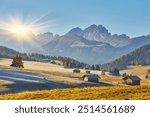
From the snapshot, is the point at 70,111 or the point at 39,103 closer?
the point at 70,111

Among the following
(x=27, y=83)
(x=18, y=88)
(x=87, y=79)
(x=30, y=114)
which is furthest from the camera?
(x=87, y=79)

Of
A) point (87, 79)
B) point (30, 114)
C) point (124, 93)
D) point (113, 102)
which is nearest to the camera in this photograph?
point (30, 114)

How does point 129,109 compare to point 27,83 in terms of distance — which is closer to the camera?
point 129,109

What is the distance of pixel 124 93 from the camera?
3078cm

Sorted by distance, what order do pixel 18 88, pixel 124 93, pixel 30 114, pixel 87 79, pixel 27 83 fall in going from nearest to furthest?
pixel 30 114 → pixel 124 93 → pixel 18 88 → pixel 27 83 → pixel 87 79

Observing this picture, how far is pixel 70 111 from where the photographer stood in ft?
60.3

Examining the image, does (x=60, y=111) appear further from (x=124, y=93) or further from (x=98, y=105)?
(x=124, y=93)

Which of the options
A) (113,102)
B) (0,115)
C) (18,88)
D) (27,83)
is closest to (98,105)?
(113,102)

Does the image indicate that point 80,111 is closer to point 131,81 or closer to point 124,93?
point 124,93

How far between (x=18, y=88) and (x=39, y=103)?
105 metres

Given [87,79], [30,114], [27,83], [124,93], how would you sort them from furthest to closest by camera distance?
[87,79], [27,83], [124,93], [30,114]

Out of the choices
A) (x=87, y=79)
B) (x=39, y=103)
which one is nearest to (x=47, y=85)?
(x=87, y=79)

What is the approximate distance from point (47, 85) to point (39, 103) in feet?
391

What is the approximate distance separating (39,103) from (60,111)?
1926 millimetres
